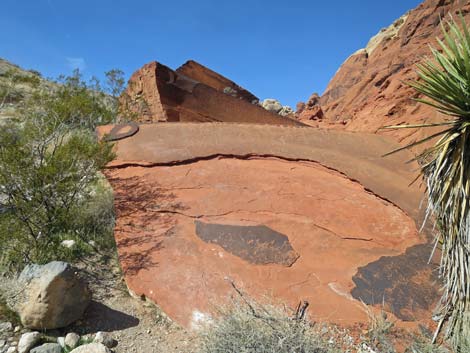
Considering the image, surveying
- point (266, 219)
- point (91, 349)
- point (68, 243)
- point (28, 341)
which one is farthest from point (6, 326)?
point (266, 219)

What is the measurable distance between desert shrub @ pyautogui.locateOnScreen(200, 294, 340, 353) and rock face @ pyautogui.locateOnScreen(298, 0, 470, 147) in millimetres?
3198

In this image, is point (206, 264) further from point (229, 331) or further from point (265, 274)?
point (229, 331)

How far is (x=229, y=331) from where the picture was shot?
2.46 m

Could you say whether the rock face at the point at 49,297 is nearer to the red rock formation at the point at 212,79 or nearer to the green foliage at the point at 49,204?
the green foliage at the point at 49,204

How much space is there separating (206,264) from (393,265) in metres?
1.92

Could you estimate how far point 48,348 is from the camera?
2.59 metres

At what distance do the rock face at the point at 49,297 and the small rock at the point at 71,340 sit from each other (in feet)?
0.58

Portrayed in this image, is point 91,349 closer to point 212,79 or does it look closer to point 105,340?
point 105,340

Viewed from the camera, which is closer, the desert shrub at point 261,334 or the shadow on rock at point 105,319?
the desert shrub at point 261,334

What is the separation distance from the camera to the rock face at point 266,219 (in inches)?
120

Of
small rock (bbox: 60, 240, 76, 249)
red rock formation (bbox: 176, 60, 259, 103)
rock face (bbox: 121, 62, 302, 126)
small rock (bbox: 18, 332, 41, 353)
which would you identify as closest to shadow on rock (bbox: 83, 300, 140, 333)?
small rock (bbox: 18, 332, 41, 353)

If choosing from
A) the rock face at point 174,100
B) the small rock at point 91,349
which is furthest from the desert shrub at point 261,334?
the rock face at point 174,100

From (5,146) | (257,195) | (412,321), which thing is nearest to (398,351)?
(412,321)

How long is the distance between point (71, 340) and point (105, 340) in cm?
27
